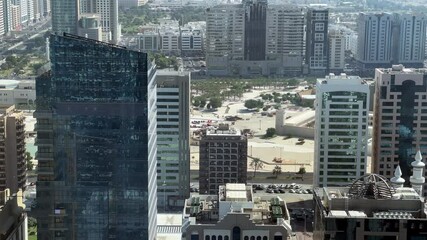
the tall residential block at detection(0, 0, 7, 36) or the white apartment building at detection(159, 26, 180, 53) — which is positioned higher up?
the tall residential block at detection(0, 0, 7, 36)

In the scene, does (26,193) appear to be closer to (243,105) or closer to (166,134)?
(166,134)

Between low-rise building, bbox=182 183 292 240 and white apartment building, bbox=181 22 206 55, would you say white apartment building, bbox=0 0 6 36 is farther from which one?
low-rise building, bbox=182 183 292 240

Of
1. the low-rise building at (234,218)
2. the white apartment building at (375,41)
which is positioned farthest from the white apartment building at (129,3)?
the low-rise building at (234,218)

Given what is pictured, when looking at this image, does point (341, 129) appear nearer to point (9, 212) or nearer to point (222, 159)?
point (222, 159)

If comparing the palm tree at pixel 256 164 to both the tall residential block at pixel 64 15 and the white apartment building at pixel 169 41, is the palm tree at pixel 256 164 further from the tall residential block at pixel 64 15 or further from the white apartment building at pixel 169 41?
the white apartment building at pixel 169 41

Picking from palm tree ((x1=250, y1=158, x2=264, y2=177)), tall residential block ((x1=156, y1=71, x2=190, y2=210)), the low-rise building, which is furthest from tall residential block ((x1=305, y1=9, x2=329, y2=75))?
the low-rise building

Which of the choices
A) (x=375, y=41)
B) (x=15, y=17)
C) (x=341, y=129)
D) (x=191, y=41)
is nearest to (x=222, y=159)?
(x=341, y=129)
